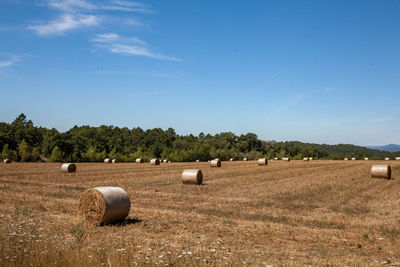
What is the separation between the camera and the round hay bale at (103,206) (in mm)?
12211

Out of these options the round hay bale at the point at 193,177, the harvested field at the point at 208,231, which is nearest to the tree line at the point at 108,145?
the round hay bale at the point at 193,177

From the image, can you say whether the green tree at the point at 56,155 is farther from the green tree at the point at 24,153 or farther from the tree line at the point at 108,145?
the green tree at the point at 24,153

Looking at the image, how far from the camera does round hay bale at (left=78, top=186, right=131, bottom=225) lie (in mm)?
12211

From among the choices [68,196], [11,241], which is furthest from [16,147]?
[11,241]

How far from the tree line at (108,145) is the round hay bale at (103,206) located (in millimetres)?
51446

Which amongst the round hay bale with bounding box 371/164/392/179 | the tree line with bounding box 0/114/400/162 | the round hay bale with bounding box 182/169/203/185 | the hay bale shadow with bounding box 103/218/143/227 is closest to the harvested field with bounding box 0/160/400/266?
the hay bale shadow with bounding box 103/218/143/227

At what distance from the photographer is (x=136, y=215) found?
13.9 m

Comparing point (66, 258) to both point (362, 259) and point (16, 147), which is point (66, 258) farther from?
point (16, 147)

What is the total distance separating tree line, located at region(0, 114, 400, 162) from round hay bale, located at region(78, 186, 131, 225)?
51446 millimetres

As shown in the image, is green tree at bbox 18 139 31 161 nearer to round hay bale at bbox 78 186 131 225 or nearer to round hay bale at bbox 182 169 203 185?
round hay bale at bbox 182 169 203 185

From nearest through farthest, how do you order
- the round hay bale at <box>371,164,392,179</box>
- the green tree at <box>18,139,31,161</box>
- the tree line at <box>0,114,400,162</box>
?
the round hay bale at <box>371,164,392,179</box> < the green tree at <box>18,139,31,161</box> < the tree line at <box>0,114,400,162</box>

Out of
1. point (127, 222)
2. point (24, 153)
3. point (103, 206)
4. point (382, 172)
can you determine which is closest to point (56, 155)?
point (24, 153)

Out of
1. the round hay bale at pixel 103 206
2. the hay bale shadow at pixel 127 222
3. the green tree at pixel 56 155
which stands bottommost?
the hay bale shadow at pixel 127 222

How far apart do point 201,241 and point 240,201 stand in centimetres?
835
